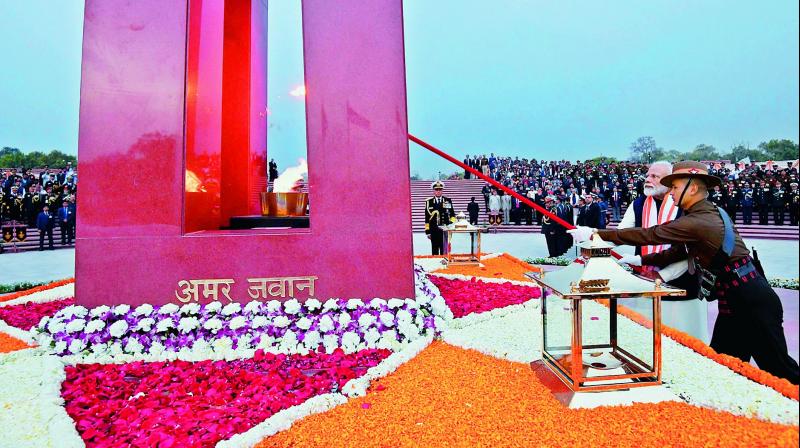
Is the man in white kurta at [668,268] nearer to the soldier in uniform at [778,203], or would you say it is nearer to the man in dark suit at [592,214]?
the man in dark suit at [592,214]

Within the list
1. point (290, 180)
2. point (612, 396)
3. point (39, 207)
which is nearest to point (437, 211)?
point (290, 180)

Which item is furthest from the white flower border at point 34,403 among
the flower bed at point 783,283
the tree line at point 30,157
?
the tree line at point 30,157

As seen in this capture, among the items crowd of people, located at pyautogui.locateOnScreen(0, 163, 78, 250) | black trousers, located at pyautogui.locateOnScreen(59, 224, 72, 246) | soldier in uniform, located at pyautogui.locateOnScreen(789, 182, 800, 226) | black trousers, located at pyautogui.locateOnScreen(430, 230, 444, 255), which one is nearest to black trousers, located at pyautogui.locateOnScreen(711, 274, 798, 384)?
soldier in uniform, located at pyautogui.locateOnScreen(789, 182, 800, 226)

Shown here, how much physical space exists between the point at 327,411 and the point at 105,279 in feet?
7.56

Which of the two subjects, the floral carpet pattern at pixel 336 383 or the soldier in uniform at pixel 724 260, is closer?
the floral carpet pattern at pixel 336 383

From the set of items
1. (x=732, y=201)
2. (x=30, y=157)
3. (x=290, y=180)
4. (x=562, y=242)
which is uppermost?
(x=30, y=157)

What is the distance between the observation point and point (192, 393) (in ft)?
8.74

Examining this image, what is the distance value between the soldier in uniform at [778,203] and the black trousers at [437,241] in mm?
12751

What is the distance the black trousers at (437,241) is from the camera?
957 centimetres

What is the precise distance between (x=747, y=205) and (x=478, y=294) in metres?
15.7

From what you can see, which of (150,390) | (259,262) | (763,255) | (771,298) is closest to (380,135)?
(259,262)

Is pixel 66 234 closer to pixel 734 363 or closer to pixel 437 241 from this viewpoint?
pixel 437 241

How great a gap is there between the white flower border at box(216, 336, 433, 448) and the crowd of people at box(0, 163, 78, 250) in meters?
13.8

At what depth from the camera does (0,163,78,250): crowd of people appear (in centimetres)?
1329
